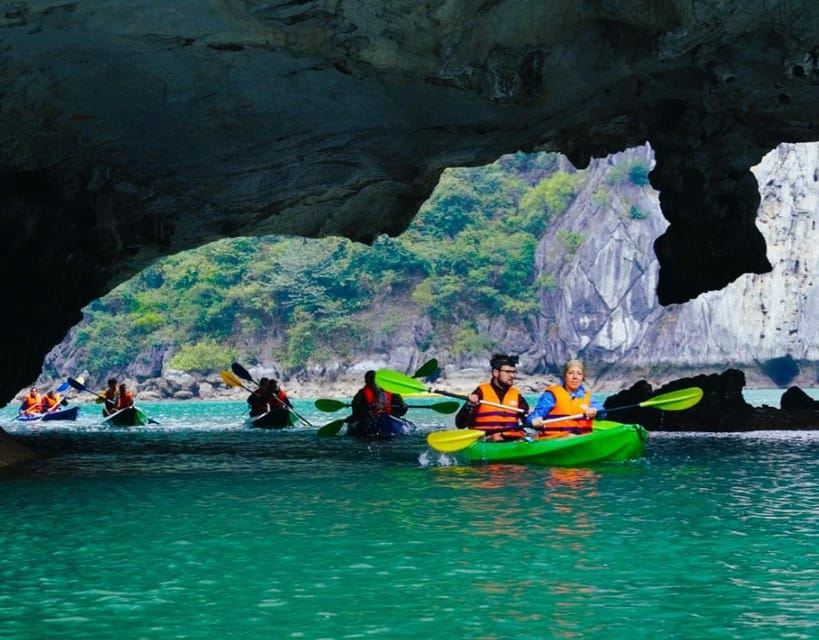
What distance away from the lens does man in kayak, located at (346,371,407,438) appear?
65.8 feet

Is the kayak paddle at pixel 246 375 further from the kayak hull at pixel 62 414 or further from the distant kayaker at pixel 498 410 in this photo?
the distant kayaker at pixel 498 410

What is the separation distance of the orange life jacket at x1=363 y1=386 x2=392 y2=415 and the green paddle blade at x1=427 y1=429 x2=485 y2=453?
7.07 m

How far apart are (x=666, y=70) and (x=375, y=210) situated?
5306mm

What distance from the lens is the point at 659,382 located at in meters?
72.4

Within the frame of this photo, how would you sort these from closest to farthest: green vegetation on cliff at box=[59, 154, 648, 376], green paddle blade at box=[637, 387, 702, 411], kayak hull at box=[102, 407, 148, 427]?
green paddle blade at box=[637, 387, 702, 411]
kayak hull at box=[102, 407, 148, 427]
green vegetation on cliff at box=[59, 154, 648, 376]

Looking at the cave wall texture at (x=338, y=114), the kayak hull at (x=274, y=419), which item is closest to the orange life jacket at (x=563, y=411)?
the cave wall texture at (x=338, y=114)

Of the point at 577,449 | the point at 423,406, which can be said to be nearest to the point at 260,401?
the point at 423,406

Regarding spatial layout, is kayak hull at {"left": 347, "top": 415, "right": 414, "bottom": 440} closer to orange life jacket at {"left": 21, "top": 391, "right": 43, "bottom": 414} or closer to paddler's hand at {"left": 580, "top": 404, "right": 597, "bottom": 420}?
paddler's hand at {"left": 580, "top": 404, "right": 597, "bottom": 420}

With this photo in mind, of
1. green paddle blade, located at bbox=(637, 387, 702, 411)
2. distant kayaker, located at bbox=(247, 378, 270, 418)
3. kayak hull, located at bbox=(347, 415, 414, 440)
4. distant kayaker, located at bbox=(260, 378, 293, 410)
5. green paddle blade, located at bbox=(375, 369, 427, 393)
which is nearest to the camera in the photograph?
green paddle blade, located at bbox=(637, 387, 702, 411)

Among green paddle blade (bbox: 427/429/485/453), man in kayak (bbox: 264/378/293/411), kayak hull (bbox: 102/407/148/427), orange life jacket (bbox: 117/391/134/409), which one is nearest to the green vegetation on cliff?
orange life jacket (bbox: 117/391/134/409)

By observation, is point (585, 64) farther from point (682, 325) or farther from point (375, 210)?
point (682, 325)

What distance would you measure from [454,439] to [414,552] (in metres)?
5.65

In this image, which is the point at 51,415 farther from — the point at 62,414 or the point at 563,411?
the point at 563,411

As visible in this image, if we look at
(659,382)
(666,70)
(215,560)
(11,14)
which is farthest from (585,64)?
(659,382)
